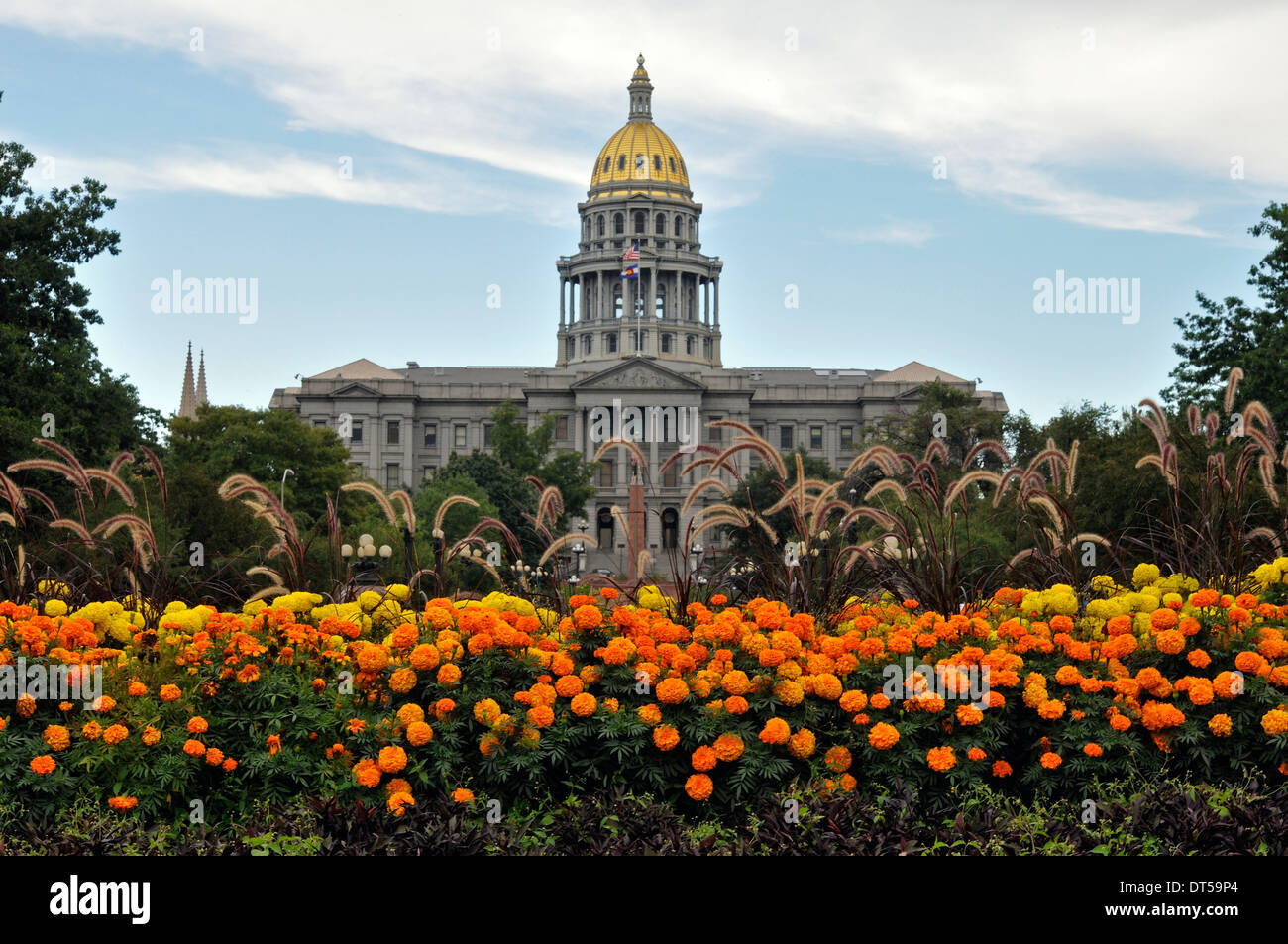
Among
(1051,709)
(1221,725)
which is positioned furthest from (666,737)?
(1221,725)

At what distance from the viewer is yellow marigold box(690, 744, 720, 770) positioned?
370 inches

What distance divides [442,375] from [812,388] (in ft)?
117

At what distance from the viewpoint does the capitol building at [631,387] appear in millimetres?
125250

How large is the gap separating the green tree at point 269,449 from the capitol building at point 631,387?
34.4 m

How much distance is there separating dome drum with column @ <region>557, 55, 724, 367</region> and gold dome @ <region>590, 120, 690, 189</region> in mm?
99

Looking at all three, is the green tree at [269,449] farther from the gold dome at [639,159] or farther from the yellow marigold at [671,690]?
the gold dome at [639,159]

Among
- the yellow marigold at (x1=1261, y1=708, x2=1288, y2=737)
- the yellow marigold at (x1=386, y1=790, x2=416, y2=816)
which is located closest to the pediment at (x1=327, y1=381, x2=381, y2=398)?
the yellow marigold at (x1=386, y1=790, x2=416, y2=816)

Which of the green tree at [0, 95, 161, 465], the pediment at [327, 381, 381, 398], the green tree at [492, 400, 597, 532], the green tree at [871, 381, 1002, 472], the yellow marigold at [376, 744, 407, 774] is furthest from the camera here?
the pediment at [327, 381, 381, 398]

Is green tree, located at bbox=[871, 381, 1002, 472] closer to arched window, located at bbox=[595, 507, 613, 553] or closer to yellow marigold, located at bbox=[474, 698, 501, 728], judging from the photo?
arched window, located at bbox=[595, 507, 613, 553]

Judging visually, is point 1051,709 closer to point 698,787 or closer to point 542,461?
point 698,787

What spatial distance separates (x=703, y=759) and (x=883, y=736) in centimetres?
119

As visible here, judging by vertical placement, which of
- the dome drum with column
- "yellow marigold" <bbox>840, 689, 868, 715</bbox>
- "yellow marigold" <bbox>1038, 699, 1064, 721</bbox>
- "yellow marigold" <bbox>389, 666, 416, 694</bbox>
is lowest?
"yellow marigold" <bbox>1038, 699, 1064, 721</bbox>

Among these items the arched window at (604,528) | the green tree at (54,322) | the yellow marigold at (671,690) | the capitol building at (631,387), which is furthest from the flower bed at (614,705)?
the arched window at (604,528)
